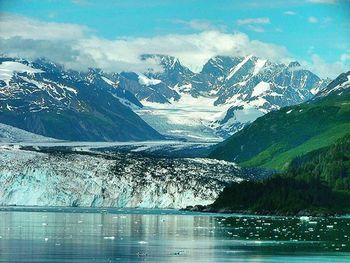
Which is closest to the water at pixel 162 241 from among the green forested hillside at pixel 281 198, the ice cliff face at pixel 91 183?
the green forested hillside at pixel 281 198

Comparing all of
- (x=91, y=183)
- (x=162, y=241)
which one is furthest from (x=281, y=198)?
(x=162, y=241)

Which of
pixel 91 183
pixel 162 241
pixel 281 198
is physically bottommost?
pixel 162 241

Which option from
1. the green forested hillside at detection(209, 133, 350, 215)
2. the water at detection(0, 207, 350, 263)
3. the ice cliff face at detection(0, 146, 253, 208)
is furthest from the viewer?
the ice cliff face at detection(0, 146, 253, 208)

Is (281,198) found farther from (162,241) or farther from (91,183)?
(162,241)

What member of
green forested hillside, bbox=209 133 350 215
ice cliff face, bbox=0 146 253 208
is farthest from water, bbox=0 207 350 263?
ice cliff face, bbox=0 146 253 208

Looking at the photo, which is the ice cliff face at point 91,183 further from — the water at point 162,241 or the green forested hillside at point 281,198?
the water at point 162,241

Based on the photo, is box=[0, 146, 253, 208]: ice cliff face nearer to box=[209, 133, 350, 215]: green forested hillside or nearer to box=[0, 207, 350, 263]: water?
box=[209, 133, 350, 215]: green forested hillside

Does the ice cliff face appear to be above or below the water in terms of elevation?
above
